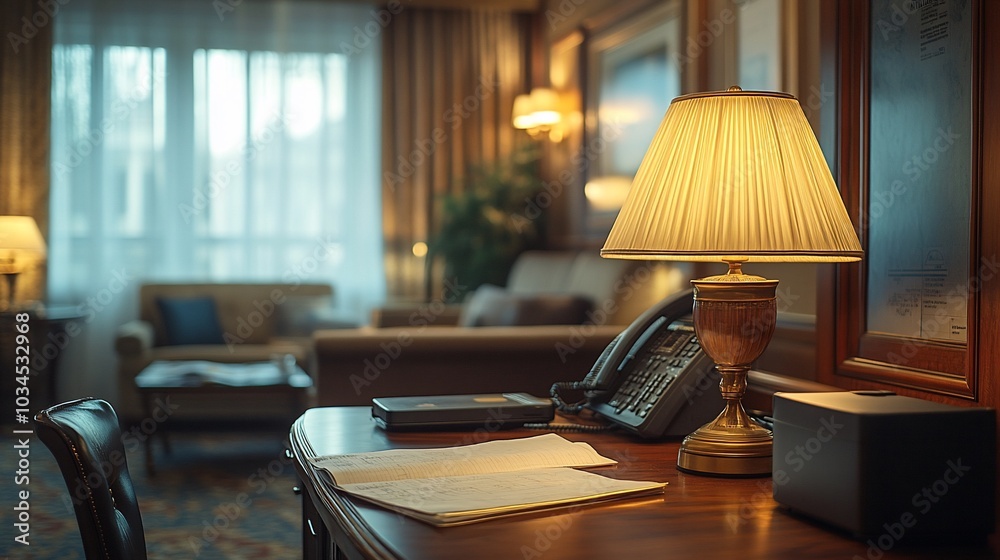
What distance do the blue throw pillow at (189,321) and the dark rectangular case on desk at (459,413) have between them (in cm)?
445

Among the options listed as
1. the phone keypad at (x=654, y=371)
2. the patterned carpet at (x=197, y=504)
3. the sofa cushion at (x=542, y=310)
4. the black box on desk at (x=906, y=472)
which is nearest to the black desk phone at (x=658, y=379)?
the phone keypad at (x=654, y=371)

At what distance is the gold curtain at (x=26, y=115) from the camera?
6035 mm

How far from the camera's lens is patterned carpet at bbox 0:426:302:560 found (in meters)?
3.26

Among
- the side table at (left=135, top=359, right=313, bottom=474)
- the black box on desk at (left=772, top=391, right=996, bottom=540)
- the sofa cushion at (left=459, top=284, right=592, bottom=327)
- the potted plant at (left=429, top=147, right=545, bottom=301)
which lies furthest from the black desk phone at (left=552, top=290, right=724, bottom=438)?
the potted plant at (left=429, top=147, right=545, bottom=301)

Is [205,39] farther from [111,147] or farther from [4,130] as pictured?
[4,130]

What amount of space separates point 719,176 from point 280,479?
351 cm

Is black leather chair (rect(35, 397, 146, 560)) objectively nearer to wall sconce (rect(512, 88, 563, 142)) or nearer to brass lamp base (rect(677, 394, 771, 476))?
brass lamp base (rect(677, 394, 771, 476))

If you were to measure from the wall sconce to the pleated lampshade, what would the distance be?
4694 mm

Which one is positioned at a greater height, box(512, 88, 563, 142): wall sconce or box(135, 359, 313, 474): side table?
box(512, 88, 563, 142): wall sconce

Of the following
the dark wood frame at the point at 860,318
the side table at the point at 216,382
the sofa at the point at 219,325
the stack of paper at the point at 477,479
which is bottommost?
the side table at the point at 216,382

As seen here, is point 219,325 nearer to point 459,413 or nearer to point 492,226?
point 492,226

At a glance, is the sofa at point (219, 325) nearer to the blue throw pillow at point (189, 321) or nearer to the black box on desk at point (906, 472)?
the blue throw pillow at point (189, 321)

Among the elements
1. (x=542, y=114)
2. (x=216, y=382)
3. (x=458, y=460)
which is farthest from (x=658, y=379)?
(x=542, y=114)

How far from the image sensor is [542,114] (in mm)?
5969
